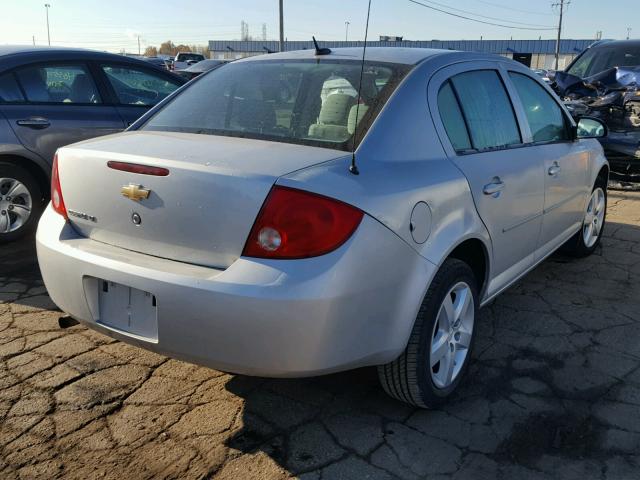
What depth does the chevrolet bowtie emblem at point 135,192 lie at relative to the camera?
233 cm

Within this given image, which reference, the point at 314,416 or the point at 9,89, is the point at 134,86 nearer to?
the point at 9,89

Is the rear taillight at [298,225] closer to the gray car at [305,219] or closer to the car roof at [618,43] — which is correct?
the gray car at [305,219]

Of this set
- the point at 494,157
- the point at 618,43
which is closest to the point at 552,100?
the point at 494,157

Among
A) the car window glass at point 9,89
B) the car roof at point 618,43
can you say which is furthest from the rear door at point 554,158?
the car roof at point 618,43

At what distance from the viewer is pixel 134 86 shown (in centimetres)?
580

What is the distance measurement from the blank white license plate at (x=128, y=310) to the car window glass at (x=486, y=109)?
1740mm

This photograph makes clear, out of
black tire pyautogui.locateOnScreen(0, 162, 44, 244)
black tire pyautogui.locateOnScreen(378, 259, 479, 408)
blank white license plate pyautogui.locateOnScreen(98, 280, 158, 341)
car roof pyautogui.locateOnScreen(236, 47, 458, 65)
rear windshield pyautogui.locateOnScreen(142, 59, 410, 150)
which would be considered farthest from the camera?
black tire pyautogui.locateOnScreen(0, 162, 44, 244)

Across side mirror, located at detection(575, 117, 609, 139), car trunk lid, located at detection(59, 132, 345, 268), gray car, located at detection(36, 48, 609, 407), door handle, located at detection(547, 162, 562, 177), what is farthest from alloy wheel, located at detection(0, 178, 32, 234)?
side mirror, located at detection(575, 117, 609, 139)

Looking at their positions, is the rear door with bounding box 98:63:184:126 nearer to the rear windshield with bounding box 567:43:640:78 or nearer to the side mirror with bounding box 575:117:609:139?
the side mirror with bounding box 575:117:609:139

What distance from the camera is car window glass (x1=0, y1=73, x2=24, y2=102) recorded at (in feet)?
15.9

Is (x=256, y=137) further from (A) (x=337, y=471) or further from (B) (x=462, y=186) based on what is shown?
(A) (x=337, y=471)

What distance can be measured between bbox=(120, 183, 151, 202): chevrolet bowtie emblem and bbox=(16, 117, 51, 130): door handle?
304 centimetres

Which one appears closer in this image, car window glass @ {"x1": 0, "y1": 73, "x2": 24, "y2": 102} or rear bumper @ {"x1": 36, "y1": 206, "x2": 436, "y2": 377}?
rear bumper @ {"x1": 36, "y1": 206, "x2": 436, "y2": 377}

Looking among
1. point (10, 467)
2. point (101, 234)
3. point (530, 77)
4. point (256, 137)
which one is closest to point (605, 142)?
point (530, 77)
